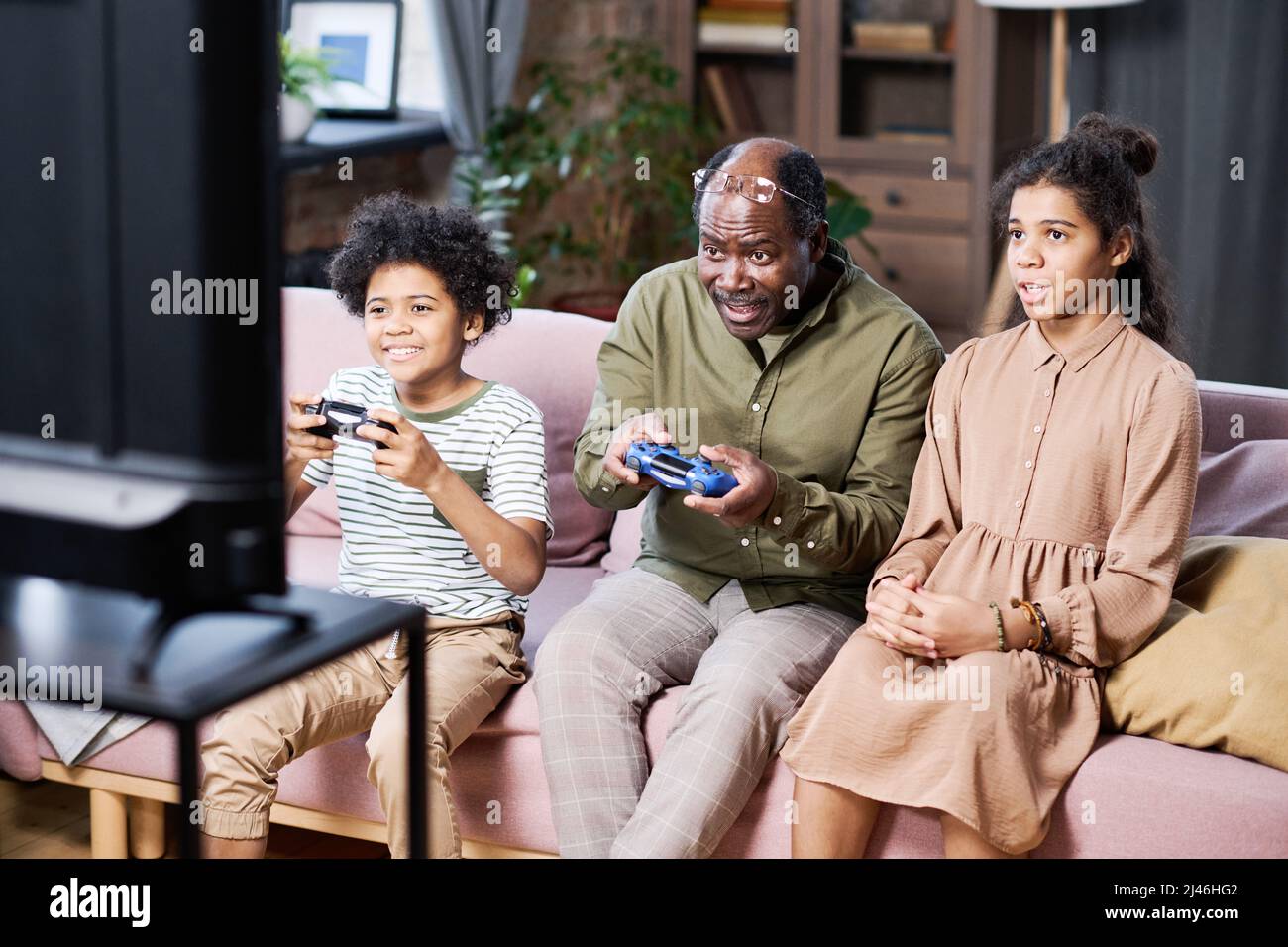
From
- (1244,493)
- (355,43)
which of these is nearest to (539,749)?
(1244,493)

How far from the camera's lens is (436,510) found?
1891 millimetres

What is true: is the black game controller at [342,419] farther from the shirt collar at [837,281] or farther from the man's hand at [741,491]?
the shirt collar at [837,281]

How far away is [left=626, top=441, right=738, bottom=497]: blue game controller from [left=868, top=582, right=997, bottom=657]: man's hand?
25 cm

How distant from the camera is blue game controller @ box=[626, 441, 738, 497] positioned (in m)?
1.68

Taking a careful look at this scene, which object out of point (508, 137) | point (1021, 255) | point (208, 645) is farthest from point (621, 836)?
point (508, 137)

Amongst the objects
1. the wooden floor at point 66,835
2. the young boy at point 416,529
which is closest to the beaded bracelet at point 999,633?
the young boy at point 416,529

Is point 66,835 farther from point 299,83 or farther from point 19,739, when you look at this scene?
point 299,83

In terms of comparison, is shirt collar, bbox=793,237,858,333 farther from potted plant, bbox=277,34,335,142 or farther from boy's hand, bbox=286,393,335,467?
potted plant, bbox=277,34,335,142

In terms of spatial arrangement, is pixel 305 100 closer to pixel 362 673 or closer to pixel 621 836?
pixel 362 673

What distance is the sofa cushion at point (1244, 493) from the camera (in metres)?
1.95

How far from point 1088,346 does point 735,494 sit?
45 cm

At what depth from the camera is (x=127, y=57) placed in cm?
75

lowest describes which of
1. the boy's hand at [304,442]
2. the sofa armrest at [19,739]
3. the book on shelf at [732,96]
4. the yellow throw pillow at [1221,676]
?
the sofa armrest at [19,739]
